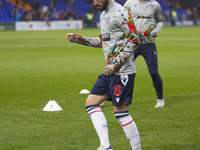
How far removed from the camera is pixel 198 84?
12.7 m

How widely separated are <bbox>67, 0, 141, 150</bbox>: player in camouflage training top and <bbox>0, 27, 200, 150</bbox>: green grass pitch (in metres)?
0.77

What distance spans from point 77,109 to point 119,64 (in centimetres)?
371

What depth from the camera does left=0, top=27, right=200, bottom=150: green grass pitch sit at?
6645mm

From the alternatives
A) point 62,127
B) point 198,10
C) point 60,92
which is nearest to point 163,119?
point 62,127

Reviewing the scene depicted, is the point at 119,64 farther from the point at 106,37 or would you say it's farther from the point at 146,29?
the point at 146,29

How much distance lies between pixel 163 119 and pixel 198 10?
205 feet

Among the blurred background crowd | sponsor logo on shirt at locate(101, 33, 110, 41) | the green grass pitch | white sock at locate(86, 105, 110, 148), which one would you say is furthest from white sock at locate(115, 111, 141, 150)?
the blurred background crowd

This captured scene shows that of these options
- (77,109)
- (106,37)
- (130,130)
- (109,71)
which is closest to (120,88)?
(109,71)

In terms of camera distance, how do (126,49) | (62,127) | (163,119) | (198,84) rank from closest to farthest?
(126,49) < (62,127) < (163,119) < (198,84)

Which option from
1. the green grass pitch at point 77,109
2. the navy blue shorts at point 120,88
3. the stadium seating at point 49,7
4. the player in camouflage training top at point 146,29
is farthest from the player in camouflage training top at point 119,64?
the stadium seating at point 49,7

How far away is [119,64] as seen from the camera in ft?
18.1

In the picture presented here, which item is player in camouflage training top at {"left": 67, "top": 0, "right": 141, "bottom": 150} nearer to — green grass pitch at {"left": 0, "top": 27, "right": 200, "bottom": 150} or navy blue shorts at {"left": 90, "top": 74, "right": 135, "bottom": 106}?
navy blue shorts at {"left": 90, "top": 74, "right": 135, "bottom": 106}

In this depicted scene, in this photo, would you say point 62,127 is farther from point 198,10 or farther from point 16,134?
point 198,10

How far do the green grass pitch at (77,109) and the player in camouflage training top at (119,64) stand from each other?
768mm
